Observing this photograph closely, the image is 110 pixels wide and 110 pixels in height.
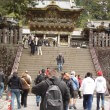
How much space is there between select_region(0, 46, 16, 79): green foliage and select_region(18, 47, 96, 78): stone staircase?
2.66 ft

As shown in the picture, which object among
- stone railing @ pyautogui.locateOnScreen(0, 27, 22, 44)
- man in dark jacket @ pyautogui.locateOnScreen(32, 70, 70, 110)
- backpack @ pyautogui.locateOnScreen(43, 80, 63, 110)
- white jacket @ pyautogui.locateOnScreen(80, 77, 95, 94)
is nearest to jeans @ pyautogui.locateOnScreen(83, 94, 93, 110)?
white jacket @ pyautogui.locateOnScreen(80, 77, 95, 94)

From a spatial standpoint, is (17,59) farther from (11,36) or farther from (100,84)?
(100,84)

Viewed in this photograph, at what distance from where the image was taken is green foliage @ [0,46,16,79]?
2947 centimetres

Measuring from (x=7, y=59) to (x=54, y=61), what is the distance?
3.61 metres

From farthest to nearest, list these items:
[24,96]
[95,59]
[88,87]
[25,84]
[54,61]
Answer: [54,61] → [95,59] → [24,96] → [25,84] → [88,87]

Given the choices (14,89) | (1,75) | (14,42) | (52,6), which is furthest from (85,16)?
(14,89)

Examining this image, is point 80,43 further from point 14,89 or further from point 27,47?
point 14,89

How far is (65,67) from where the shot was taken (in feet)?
97.0

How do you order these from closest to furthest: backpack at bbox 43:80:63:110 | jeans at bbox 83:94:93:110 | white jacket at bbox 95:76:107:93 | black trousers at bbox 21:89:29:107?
backpack at bbox 43:80:63:110, jeans at bbox 83:94:93:110, white jacket at bbox 95:76:107:93, black trousers at bbox 21:89:29:107

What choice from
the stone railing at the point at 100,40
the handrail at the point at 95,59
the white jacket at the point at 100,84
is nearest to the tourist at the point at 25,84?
the white jacket at the point at 100,84

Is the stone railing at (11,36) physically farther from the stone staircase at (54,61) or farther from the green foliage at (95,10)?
the green foliage at (95,10)

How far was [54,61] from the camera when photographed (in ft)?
102

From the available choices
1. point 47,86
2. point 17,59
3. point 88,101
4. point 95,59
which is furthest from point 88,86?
point 95,59

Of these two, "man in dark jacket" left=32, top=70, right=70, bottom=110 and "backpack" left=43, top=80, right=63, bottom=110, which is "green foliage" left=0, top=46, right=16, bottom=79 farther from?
"backpack" left=43, top=80, right=63, bottom=110
